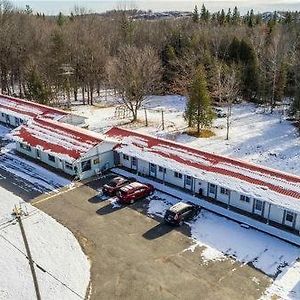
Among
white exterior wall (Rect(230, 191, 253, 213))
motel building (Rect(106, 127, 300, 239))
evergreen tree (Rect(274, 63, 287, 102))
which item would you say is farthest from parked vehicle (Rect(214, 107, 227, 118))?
white exterior wall (Rect(230, 191, 253, 213))

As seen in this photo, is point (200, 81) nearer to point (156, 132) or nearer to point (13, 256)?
point (156, 132)

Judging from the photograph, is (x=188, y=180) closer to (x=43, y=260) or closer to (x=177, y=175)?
(x=177, y=175)

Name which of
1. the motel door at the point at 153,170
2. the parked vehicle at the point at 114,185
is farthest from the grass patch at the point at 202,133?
the parked vehicle at the point at 114,185

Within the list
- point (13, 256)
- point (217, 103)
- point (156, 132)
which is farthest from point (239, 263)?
point (217, 103)

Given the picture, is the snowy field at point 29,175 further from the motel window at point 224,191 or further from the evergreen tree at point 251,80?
the evergreen tree at point 251,80

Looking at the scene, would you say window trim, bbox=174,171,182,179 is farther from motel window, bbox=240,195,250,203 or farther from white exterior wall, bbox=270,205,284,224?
white exterior wall, bbox=270,205,284,224

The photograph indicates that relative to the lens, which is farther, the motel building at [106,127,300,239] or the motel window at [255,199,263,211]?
the motel window at [255,199,263,211]
